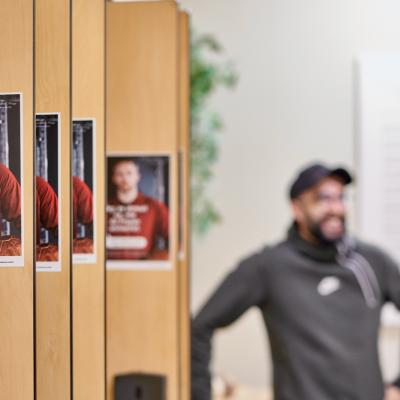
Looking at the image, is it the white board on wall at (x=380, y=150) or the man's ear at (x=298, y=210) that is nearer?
the man's ear at (x=298, y=210)

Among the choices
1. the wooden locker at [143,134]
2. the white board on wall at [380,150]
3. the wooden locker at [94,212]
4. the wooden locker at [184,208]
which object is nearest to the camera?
the wooden locker at [94,212]

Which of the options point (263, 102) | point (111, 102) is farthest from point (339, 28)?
point (111, 102)

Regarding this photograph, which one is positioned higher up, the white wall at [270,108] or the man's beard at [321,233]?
the white wall at [270,108]

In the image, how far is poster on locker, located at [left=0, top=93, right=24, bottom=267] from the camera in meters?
0.56

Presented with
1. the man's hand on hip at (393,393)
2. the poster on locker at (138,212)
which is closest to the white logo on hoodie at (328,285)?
the man's hand on hip at (393,393)

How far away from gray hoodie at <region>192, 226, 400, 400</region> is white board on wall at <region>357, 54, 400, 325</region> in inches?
22.1

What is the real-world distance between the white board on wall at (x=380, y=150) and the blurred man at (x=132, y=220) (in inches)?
76.1

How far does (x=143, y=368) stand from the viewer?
1.12 m

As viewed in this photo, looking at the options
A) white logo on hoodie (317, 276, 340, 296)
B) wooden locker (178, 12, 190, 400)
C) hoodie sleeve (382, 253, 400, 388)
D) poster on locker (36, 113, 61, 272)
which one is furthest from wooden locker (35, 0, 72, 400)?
hoodie sleeve (382, 253, 400, 388)

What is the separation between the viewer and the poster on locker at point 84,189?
2.27 feet

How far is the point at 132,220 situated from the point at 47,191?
535 mm

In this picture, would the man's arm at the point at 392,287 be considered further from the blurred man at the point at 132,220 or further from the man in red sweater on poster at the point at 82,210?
the man in red sweater on poster at the point at 82,210

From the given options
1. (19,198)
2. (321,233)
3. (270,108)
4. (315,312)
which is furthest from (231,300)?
(19,198)

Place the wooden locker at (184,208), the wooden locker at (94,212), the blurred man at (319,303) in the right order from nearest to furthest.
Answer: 1. the wooden locker at (94,212)
2. the wooden locker at (184,208)
3. the blurred man at (319,303)
